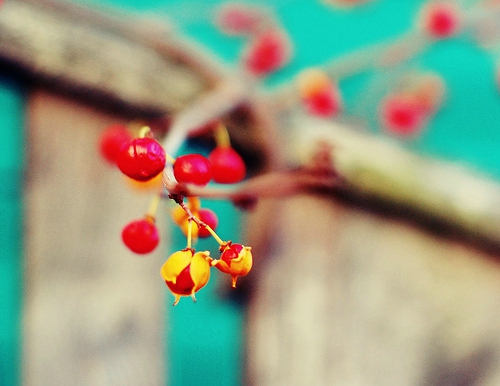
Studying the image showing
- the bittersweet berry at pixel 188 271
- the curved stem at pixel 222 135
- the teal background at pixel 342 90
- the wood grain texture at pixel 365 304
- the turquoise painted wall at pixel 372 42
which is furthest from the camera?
the turquoise painted wall at pixel 372 42

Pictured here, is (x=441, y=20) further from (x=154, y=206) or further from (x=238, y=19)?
(x=154, y=206)

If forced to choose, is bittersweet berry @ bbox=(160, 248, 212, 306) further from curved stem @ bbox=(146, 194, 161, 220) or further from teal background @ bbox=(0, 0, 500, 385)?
teal background @ bbox=(0, 0, 500, 385)

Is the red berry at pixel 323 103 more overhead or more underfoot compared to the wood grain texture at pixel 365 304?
more overhead

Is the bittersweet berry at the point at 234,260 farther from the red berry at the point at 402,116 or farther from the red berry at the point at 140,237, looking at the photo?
the red berry at the point at 402,116

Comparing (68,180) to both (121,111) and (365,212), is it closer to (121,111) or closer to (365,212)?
(121,111)

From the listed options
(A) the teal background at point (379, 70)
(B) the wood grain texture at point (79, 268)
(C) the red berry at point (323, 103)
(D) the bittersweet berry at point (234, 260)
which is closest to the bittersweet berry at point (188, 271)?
(D) the bittersweet berry at point (234, 260)

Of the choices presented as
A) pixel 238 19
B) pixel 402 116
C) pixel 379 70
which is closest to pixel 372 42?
pixel 379 70
